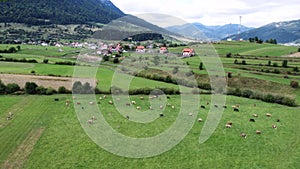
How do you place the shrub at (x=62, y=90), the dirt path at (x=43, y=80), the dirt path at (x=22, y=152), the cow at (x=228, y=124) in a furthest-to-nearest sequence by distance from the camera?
the dirt path at (x=43, y=80), the shrub at (x=62, y=90), the cow at (x=228, y=124), the dirt path at (x=22, y=152)

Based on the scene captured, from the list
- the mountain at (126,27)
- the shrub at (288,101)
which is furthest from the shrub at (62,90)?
the shrub at (288,101)

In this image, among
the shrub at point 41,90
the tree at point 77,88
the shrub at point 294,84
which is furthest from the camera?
the shrub at point 294,84

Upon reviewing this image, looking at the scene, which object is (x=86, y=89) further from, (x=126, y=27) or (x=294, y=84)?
(x=294, y=84)

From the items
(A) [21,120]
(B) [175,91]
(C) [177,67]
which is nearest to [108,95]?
(B) [175,91]

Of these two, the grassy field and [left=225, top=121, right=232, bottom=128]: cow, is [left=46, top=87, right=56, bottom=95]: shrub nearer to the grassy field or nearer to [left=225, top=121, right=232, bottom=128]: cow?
the grassy field

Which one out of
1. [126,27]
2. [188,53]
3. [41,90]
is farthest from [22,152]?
[188,53]

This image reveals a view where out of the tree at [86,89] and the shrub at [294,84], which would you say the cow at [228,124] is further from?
the shrub at [294,84]

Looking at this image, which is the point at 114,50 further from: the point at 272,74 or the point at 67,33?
the point at 67,33

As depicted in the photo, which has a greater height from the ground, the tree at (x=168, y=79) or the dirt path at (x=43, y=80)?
the dirt path at (x=43, y=80)
